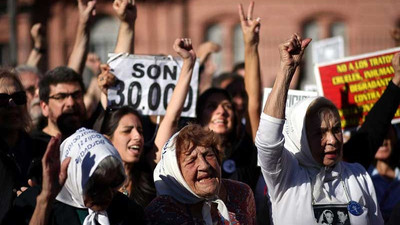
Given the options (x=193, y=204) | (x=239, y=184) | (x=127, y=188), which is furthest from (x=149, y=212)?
(x=127, y=188)

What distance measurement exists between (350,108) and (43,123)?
8.50 feet

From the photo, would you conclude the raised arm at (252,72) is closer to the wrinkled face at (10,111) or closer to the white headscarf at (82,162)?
the wrinkled face at (10,111)

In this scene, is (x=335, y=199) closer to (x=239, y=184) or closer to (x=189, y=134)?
(x=239, y=184)

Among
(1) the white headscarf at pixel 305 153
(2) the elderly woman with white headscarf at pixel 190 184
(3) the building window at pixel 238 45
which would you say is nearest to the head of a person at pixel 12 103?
(2) the elderly woman with white headscarf at pixel 190 184

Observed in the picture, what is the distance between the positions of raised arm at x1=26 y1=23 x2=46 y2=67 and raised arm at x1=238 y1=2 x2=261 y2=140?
269 cm

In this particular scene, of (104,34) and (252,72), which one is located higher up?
(104,34)

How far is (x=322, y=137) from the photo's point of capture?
213 inches

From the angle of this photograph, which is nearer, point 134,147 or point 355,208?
point 355,208

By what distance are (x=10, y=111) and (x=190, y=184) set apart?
5.85 ft

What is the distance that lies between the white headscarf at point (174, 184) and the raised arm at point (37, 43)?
13.7ft

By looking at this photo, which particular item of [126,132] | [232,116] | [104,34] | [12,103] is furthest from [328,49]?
[104,34]

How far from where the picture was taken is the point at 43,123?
736 cm

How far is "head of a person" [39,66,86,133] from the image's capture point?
6691mm

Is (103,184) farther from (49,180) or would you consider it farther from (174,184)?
(174,184)
